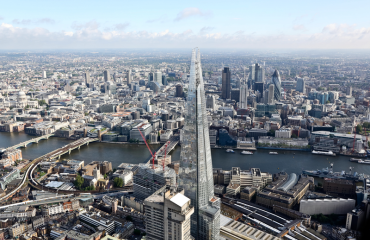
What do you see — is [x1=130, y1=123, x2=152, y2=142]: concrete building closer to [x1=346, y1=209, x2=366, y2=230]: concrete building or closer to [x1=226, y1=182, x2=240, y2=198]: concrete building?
[x1=226, y1=182, x2=240, y2=198]: concrete building

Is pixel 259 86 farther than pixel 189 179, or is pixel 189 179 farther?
pixel 259 86

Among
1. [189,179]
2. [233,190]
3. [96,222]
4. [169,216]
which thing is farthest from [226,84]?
[169,216]

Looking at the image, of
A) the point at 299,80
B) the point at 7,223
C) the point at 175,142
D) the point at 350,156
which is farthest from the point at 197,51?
the point at 299,80

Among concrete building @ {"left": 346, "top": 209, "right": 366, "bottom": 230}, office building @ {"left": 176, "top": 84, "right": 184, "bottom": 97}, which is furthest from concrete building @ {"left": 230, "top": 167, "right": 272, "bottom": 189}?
office building @ {"left": 176, "top": 84, "right": 184, "bottom": 97}

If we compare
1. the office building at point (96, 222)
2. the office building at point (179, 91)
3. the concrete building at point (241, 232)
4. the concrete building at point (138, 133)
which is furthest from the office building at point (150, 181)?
the office building at point (179, 91)

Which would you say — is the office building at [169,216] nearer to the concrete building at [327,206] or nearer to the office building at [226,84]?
the concrete building at [327,206]

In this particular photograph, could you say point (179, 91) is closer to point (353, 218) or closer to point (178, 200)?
point (353, 218)
